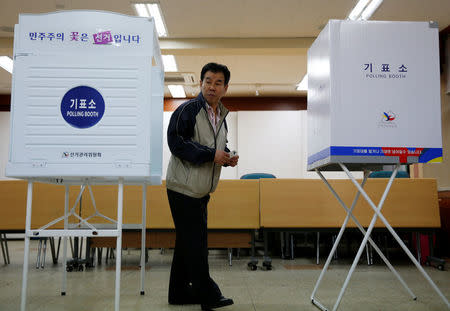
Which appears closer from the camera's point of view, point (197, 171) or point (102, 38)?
point (102, 38)

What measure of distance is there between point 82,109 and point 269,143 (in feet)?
25.6

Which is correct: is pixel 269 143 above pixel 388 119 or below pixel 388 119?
above

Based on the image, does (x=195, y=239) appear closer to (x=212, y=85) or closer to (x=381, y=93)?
(x=212, y=85)

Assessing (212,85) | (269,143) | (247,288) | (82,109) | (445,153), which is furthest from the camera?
(269,143)

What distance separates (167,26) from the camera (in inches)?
242

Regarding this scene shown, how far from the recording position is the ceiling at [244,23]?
541 cm

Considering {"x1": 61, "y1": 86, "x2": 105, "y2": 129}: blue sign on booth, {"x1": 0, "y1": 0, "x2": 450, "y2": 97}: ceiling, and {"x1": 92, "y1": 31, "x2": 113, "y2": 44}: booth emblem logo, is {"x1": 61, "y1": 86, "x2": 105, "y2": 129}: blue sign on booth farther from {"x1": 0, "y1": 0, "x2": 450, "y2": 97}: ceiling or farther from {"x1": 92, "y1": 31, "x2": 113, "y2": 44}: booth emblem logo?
{"x1": 0, "y1": 0, "x2": 450, "y2": 97}: ceiling

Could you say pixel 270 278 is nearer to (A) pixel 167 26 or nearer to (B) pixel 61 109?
(B) pixel 61 109

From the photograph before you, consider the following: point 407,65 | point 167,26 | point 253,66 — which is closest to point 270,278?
point 407,65

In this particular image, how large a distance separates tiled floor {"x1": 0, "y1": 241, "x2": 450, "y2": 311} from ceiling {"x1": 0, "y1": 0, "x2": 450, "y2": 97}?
11.6 feet

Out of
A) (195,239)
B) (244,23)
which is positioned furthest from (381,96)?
(244,23)

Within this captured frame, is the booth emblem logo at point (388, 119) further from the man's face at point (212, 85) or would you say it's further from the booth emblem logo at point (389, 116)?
the man's face at point (212, 85)

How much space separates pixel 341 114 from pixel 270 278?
1.70 meters

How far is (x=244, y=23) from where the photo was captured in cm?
604
